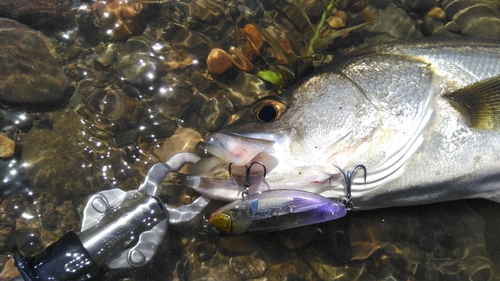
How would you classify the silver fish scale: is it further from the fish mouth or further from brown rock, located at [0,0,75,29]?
brown rock, located at [0,0,75,29]

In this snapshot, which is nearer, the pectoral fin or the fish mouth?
the fish mouth

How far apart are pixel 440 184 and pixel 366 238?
2.24ft

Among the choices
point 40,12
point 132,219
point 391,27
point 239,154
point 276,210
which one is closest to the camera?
point 239,154

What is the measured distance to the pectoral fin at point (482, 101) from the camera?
2.66m

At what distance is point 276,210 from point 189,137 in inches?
46.8

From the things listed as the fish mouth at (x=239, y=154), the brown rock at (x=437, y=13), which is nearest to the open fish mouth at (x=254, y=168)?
the fish mouth at (x=239, y=154)

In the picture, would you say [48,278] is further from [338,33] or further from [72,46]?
[338,33]

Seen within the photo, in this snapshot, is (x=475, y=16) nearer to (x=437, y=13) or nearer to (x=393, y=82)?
(x=437, y=13)

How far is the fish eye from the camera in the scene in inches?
105

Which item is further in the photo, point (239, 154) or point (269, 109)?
point (269, 109)

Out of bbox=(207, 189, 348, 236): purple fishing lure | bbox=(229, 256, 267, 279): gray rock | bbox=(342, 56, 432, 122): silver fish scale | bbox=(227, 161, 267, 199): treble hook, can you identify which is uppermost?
bbox=(342, 56, 432, 122): silver fish scale

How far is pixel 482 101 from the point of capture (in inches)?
105

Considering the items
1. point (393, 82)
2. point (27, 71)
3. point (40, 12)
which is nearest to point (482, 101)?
point (393, 82)

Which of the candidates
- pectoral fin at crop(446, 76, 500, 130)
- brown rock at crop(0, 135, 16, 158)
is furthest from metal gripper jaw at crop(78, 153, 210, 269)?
pectoral fin at crop(446, 76, 500, 130)
